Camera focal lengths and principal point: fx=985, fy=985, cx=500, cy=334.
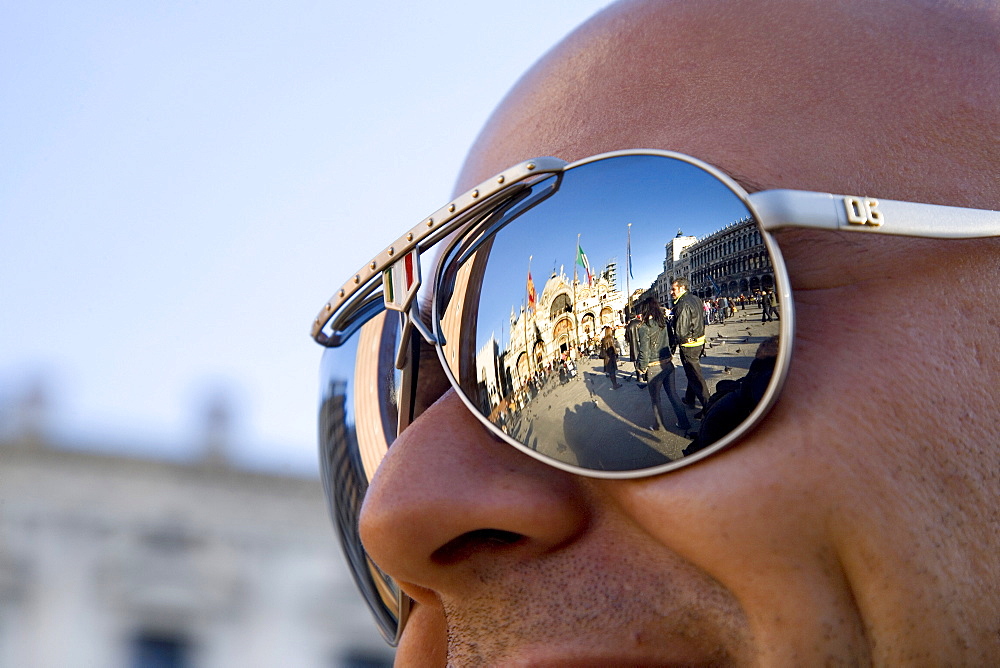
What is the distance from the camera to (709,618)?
943 millimetres

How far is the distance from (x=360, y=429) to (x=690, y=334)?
1.92ft

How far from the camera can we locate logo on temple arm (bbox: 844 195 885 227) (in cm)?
94

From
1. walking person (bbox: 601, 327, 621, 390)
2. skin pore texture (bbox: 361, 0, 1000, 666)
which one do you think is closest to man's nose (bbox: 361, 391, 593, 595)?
skin pore texture (bbox: 361, 0, 1000, 666)

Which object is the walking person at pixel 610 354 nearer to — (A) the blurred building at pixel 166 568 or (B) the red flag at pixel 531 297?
(B) the red flag at pixel 531 297

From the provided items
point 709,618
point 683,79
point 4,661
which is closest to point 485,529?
point 709,618

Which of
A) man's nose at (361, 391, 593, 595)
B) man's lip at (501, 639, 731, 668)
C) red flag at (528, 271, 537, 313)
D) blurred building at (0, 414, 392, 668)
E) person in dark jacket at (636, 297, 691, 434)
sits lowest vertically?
man's lip at (501, 639, 731, 668)

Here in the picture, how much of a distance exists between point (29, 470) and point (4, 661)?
15.2ft

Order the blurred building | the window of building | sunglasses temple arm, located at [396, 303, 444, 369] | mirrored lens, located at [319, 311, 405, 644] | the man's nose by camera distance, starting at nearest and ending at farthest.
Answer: the man's nose < sunglasses temple arm, located at [396, 303, 444, 369] < mirrored lens, located at [319, 311, 405, 644] < the blurred building < the window of building

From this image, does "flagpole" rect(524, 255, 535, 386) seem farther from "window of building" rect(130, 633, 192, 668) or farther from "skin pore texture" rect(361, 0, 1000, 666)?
"window of building" rect(130, 633, 192, 668)

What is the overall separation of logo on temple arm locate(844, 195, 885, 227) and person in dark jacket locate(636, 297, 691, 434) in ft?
0.66

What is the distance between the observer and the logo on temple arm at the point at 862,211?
36.9 inches

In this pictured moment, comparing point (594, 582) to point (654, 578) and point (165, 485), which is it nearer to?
point (654, 578)

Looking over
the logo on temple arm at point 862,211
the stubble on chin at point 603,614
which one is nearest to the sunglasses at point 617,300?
the logo on temple arm at point 862,211

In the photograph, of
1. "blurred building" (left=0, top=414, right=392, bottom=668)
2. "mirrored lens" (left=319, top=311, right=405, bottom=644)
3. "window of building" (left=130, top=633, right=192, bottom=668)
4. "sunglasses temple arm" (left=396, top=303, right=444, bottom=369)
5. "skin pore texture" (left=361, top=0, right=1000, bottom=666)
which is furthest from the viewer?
"window of building" (left=130, top=633, right=192, bottom=668)
